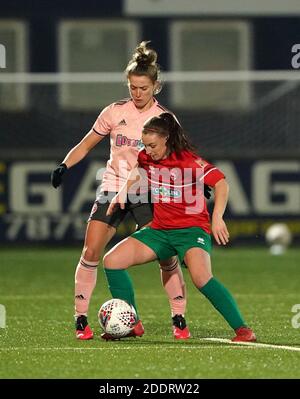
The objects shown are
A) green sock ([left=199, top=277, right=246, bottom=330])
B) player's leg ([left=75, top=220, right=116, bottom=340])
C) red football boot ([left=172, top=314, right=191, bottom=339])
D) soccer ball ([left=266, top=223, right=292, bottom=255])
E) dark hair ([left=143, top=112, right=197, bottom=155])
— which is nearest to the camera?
green sock ([left=199, top=277, right=246, bottom=330])

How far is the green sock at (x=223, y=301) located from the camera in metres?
8.93

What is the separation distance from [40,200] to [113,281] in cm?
890

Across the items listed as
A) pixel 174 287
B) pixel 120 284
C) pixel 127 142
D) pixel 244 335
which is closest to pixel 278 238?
pixel 174 287

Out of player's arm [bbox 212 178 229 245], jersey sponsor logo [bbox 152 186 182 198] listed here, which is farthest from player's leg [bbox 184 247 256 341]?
jersey sponsor logo [bbox 152 186 182 198]

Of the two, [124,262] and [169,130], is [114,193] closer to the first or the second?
[124,262]

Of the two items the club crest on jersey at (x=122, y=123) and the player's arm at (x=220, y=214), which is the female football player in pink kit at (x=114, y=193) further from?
the player's arm at (x=220, y=214)

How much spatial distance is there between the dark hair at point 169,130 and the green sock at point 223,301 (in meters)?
0.94

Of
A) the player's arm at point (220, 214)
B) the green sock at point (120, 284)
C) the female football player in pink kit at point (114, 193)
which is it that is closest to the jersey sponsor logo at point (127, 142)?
the female football player in pink kit at point (114, 193)

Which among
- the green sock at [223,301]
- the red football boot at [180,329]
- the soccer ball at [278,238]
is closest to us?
the green sock at [223,301]

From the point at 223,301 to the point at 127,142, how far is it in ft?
4.76

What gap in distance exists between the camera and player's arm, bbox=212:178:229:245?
28.6ft

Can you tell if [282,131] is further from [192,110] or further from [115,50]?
[115,50]

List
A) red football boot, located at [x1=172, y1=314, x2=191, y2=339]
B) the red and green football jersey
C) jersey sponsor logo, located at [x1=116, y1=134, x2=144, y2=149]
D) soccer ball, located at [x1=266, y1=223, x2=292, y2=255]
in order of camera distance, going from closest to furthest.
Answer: the red and green football jersey
red football boot, located at [x1=172, y1=314, x2=191, y2=339]
jersey sponsor logo, located at [x1=116, y1=134, x2=144, y2=149]
soccer ball, located at [x1=266, y1=223, x2=292, y2=255]

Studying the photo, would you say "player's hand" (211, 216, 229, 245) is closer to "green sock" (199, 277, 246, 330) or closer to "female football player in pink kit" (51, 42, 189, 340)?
"green sock" (199, 277, 246, 330)
